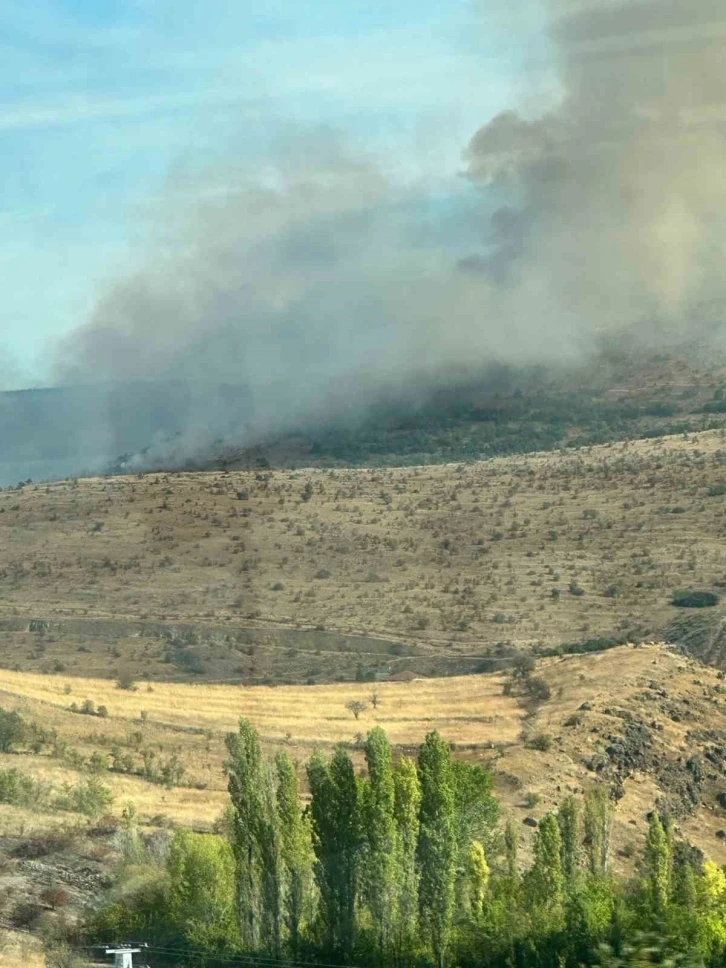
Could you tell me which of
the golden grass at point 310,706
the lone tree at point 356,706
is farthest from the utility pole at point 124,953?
the lone tree at point 356,706

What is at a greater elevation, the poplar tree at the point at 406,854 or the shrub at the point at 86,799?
the shrub at the point at 86,799

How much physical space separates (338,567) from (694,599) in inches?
418

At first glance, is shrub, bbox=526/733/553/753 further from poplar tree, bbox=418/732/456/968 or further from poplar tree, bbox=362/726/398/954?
poplar tree, bbox=362/726/398/954

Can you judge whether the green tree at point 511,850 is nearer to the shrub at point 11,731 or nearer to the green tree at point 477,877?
the green tree at point 477,877

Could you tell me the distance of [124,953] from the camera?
960 inches

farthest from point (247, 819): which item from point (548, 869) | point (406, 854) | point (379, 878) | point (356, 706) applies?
point (356, 706)

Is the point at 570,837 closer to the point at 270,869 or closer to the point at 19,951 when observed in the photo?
the point at 270,869

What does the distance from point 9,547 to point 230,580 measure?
8535 mm

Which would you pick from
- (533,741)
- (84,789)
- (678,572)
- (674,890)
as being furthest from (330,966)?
(678,572)

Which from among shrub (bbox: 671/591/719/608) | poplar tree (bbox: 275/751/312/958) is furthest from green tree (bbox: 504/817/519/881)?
shrub (bbox: 671/591/719/608)

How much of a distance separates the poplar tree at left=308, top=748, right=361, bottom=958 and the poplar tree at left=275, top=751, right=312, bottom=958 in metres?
0.22

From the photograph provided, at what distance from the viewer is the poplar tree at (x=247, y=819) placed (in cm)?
2884

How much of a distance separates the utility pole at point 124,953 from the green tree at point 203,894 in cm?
90

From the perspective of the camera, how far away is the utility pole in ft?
79.9
